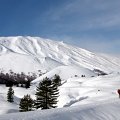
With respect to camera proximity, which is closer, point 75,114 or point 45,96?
point 75,114

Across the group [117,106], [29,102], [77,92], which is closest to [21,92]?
[77,92]

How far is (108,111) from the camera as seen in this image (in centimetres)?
2625

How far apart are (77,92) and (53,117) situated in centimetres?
10402

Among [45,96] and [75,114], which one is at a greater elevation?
[45,96]

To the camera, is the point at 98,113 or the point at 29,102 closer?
the point at 98,113

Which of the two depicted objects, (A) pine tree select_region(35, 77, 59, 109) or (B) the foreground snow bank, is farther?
(A) pine tree select_region(35, 77, 59, 109)

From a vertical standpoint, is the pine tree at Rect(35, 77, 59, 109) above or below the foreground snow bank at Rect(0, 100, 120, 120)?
above

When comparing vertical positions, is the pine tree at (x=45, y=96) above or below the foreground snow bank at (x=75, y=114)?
above

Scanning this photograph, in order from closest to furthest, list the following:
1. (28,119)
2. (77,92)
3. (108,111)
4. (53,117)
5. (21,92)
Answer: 1. (28,119)
2. (53,117)
3. (108,111)
4. (77,92)
5. (21,92)

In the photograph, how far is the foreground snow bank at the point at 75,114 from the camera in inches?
786

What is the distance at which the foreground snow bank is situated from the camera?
1997 centimetres

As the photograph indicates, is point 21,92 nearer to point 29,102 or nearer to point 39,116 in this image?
point 29,102

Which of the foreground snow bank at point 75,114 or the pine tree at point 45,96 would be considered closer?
the foreground snow bank at point 75,114

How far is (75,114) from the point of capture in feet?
73.9
